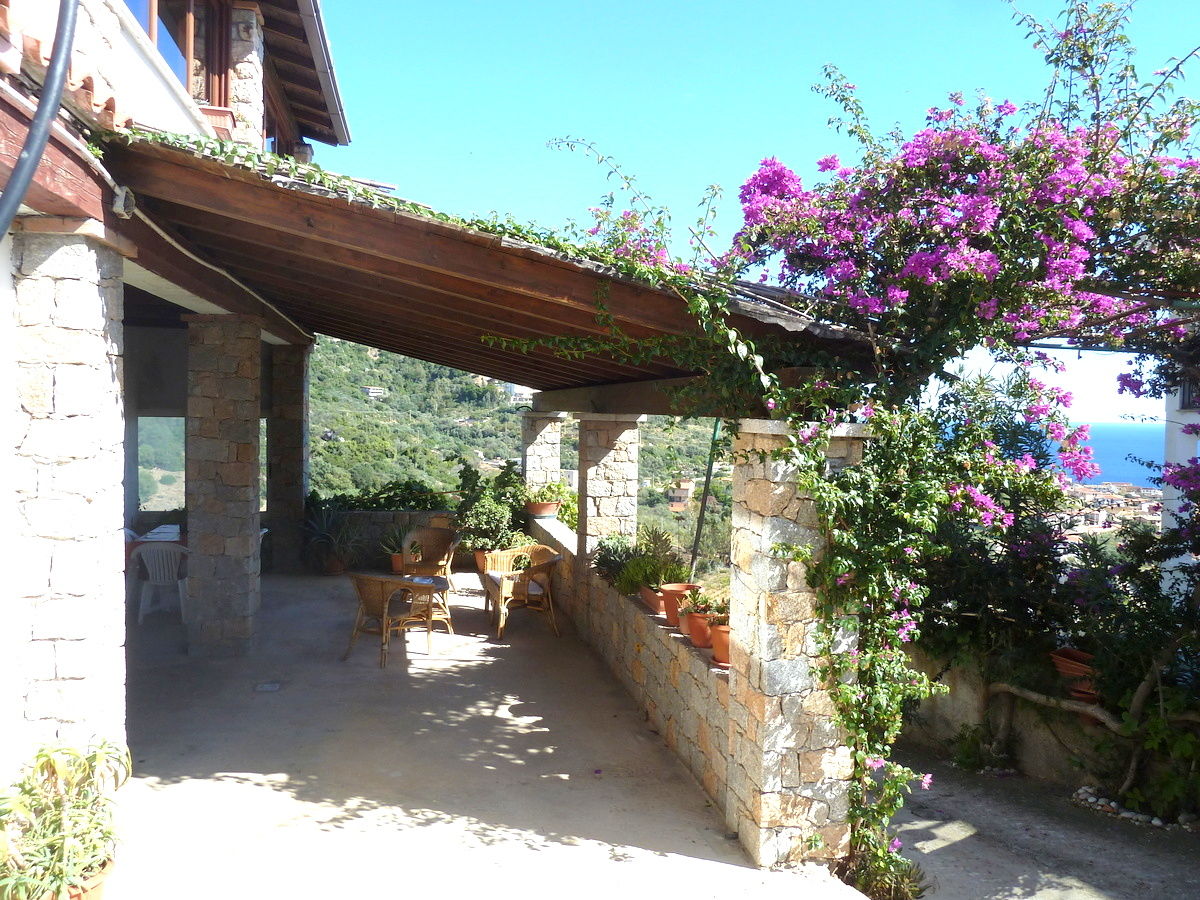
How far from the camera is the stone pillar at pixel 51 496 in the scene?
3.33m

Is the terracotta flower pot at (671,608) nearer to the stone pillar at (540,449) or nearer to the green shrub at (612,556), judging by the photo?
the green shrub at (612,556)

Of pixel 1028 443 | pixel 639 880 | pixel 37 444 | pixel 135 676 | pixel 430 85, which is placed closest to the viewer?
pixel 37 444

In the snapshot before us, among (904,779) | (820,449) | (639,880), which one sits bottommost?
(639,880)

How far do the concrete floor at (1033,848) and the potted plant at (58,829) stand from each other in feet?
12.9

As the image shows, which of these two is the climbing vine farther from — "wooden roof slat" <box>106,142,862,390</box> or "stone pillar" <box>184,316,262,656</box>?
"stone pillar" <box>184,316,262,656</box>

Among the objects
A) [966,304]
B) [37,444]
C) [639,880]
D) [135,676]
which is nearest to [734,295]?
[966,304]

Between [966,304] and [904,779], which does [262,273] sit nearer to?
[966,304]

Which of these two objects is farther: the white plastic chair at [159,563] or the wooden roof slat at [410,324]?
the white plastic chair at [159,563]

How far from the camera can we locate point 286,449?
1086 centimetres

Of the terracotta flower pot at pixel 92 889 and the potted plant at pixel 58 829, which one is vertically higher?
the potted plant at pixel 58 829

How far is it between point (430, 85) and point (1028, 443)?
1048 cm

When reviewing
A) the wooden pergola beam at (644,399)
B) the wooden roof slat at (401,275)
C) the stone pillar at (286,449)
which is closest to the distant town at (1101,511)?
the wooden pergola beam at (644,399)

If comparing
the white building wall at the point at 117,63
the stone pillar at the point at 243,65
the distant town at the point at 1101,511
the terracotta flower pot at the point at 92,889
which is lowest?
the terracotta flower pot at the point at 92,889

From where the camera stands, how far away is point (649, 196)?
443cm
